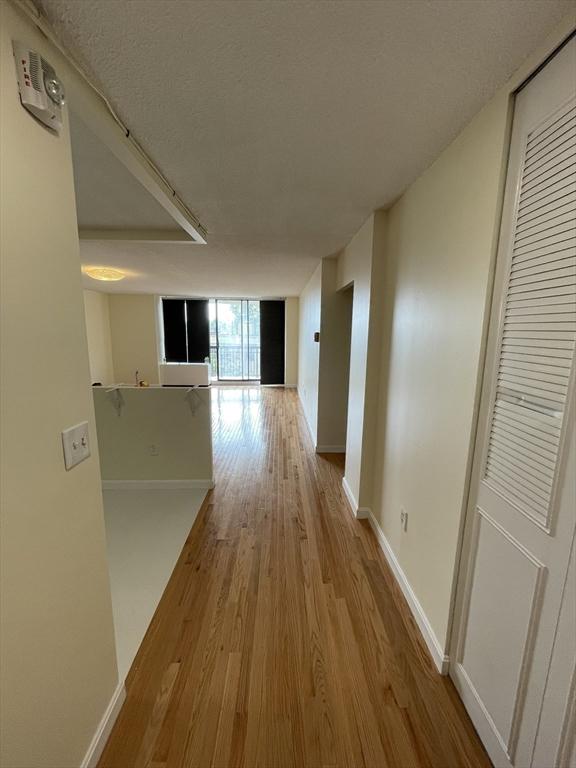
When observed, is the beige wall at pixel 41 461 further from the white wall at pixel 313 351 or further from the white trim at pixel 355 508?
the white wall at pixel 313 351

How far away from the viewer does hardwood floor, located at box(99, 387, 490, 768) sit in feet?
3.77

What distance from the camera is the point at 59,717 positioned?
36.8 inches

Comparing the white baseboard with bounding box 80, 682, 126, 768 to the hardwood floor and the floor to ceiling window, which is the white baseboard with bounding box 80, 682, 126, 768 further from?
the floor to ceiling window

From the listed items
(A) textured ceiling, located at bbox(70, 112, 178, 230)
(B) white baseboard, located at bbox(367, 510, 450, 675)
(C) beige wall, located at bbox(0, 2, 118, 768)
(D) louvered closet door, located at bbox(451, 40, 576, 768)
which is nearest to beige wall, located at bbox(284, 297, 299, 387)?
(A) textured ceiling, located at bbox(70, 112, 178, 230)

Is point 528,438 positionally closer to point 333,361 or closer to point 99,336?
point 333,361

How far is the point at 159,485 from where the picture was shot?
10.2ft

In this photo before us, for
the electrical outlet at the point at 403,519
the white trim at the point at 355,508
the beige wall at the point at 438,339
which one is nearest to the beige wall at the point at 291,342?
the white trim at the point at 355,508

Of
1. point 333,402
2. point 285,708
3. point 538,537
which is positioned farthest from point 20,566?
point 333,402

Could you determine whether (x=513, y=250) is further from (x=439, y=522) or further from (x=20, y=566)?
(x=20, y=566)

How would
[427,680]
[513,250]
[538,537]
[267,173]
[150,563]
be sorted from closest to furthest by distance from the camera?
1. [538,537]
2. [513,250]
3. [427,680]
4. [267,173]
5. [150,563]

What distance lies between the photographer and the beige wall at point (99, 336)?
6.64 m

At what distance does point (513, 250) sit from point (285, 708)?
6.47 feet

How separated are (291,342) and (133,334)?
396 centimetres

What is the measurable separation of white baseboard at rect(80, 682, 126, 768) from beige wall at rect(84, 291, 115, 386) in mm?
6373
